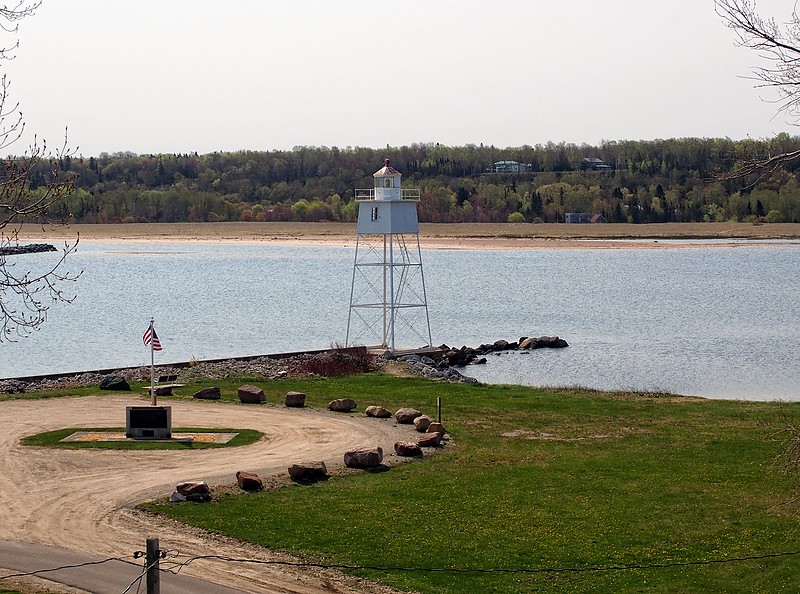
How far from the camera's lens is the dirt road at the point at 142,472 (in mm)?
19998

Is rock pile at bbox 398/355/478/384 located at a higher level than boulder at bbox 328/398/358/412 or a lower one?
lower

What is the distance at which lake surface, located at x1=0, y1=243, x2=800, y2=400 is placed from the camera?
170 ft

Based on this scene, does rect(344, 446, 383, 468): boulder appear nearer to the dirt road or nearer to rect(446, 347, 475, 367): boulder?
the dirt road

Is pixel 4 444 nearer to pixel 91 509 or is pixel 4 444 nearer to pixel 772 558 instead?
pixel 91 509

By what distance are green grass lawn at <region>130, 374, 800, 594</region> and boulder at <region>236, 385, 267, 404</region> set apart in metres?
5.96

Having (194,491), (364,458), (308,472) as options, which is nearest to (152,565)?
(194,491)

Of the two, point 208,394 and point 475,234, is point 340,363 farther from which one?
point 475,234

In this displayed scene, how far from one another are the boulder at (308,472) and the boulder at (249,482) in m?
0.86

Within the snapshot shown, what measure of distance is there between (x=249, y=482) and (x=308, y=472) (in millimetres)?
1407

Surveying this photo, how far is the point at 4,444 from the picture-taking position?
1128 inches

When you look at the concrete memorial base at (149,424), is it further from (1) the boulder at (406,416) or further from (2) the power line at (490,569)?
(2) the power line at (490,569)

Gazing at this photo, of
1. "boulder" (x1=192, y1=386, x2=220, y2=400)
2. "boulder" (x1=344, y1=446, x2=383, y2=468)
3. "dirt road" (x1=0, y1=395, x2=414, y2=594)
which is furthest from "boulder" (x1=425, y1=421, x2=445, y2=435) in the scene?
"boulder" (x1=192, y1=386, x2=220, y2=400)

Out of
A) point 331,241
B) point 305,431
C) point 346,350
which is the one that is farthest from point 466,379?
point 331,241

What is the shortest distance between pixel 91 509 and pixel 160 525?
1.89 metres
